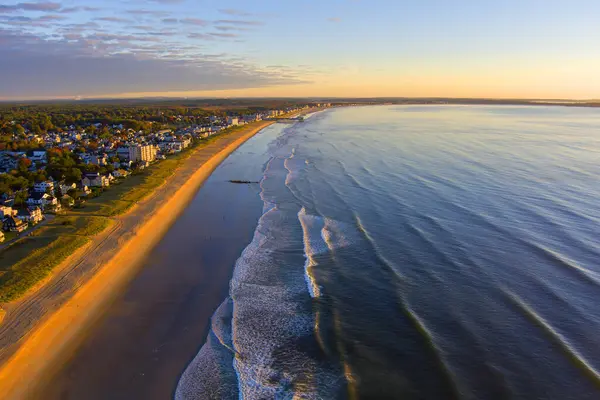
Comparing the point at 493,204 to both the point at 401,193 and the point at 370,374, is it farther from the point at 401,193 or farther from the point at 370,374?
the point at 370,374

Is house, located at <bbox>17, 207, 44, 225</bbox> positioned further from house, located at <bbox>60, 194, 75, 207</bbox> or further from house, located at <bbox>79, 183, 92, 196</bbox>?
house, located at <bbox>79, 183, 92, 196</bbox>

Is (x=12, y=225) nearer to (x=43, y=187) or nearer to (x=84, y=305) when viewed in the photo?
Result: (x=43, y=187)

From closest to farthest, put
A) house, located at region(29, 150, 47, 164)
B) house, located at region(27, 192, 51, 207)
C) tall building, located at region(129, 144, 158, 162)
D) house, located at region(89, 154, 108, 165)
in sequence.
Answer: house, located at region(27, 192, 51, 207), house, located at region(89, 154, 108, 165), house, located at region(29, 150, 47, 164), tall building, located at region(129, 144, 158, 162)

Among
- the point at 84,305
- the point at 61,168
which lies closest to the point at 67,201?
the point at 61,168

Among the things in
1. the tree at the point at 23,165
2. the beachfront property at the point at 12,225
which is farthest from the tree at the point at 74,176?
the beachfront property at the point at 12,225

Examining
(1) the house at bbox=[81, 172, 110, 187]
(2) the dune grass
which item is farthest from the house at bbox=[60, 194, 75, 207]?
(2) the dune grass

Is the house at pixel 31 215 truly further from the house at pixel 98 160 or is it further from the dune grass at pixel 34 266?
the house at pixel 98 160

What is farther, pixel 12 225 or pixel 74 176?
pixel 74 176
